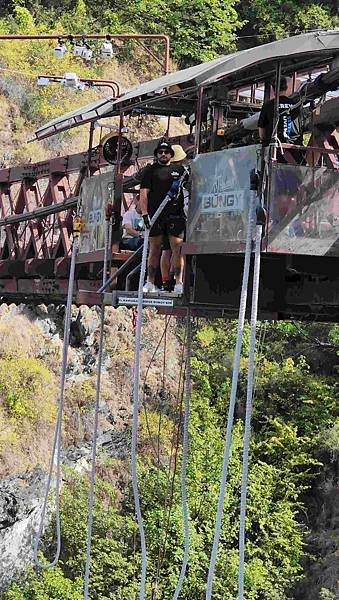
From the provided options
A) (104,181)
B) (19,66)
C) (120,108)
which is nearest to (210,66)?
(120,108)

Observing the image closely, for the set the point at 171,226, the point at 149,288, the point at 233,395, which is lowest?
the point at 233,395

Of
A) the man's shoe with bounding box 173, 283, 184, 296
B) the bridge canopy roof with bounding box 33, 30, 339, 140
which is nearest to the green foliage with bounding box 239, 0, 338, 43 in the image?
the bridge canopy roof with bounding box 33, 30, 339, 140

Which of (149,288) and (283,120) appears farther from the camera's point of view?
(149,288)

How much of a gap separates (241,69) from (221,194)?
871 mm

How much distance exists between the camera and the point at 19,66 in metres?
26.0

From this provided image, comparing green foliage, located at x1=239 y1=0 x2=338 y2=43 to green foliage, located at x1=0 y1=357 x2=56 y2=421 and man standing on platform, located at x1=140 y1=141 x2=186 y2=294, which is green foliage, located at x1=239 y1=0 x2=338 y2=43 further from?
man standing on platform, located at x1=140 y1=141 x2=186 y2=294

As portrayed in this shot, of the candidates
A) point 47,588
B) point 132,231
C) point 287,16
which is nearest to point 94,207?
point 132,231

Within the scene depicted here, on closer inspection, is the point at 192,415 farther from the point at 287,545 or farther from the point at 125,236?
the point at 125,236

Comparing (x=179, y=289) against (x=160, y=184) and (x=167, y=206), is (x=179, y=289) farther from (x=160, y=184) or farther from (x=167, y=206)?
(x=160, y=184)

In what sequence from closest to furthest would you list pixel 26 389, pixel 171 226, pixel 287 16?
pixel 171 226 < pixel 26 389 < pixel 287 16

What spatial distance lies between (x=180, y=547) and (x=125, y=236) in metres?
10.4

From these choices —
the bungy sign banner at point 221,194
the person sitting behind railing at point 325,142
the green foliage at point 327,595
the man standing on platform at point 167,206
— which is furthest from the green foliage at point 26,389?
the person sitting behind railing at point 325,142

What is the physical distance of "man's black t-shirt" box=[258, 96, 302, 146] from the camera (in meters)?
7.12

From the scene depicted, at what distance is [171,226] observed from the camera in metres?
8.23
